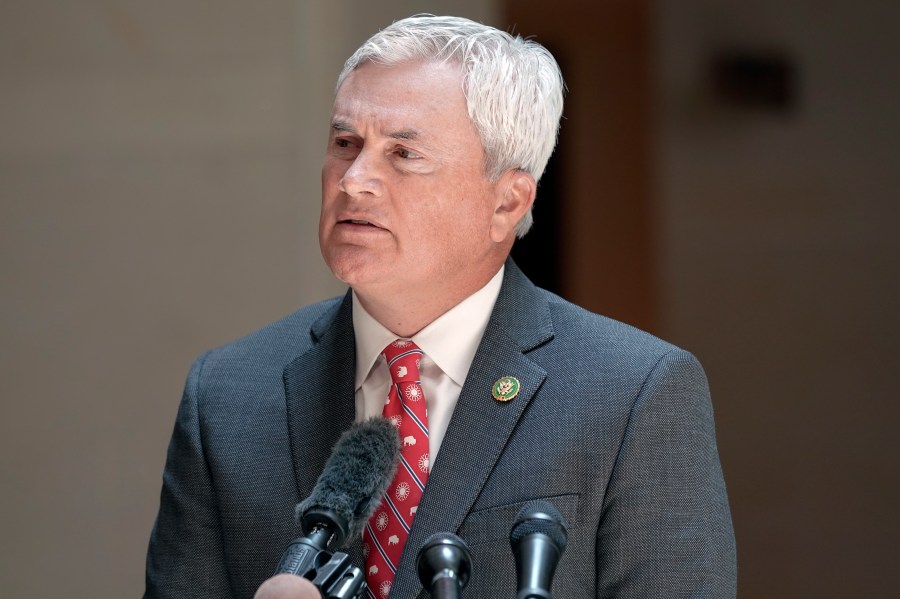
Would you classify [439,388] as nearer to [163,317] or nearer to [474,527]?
[474,527]

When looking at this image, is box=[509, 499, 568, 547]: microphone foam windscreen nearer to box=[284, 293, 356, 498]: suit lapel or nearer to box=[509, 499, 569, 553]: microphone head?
box=[509, 499, 569, 553]: microphone head

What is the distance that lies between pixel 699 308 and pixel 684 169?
451mm

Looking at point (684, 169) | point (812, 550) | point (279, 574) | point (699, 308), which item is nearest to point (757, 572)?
point (812, 550)

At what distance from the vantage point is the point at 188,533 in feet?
7.34

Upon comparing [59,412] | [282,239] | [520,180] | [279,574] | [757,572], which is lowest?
[757,572]

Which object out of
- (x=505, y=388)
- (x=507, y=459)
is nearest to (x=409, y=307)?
(x=505, y=388)

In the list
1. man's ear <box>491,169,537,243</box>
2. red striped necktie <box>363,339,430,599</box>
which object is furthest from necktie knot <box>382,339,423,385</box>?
man's ear <box>491,169,537,243</box>

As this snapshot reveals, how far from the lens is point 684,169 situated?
13.0ft

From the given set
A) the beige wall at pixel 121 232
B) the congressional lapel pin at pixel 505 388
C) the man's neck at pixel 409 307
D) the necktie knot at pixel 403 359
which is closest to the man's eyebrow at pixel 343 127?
the man's neck at pixel 409 307

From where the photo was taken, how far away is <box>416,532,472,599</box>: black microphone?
137cm

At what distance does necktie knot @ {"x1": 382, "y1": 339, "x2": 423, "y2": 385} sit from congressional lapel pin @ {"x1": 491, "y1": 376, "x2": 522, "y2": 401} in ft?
0.47

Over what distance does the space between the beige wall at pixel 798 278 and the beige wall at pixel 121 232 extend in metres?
1.20

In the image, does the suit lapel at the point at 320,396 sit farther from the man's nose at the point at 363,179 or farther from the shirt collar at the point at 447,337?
the man's nose at the point at 363,179

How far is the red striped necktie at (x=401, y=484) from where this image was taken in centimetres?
209
